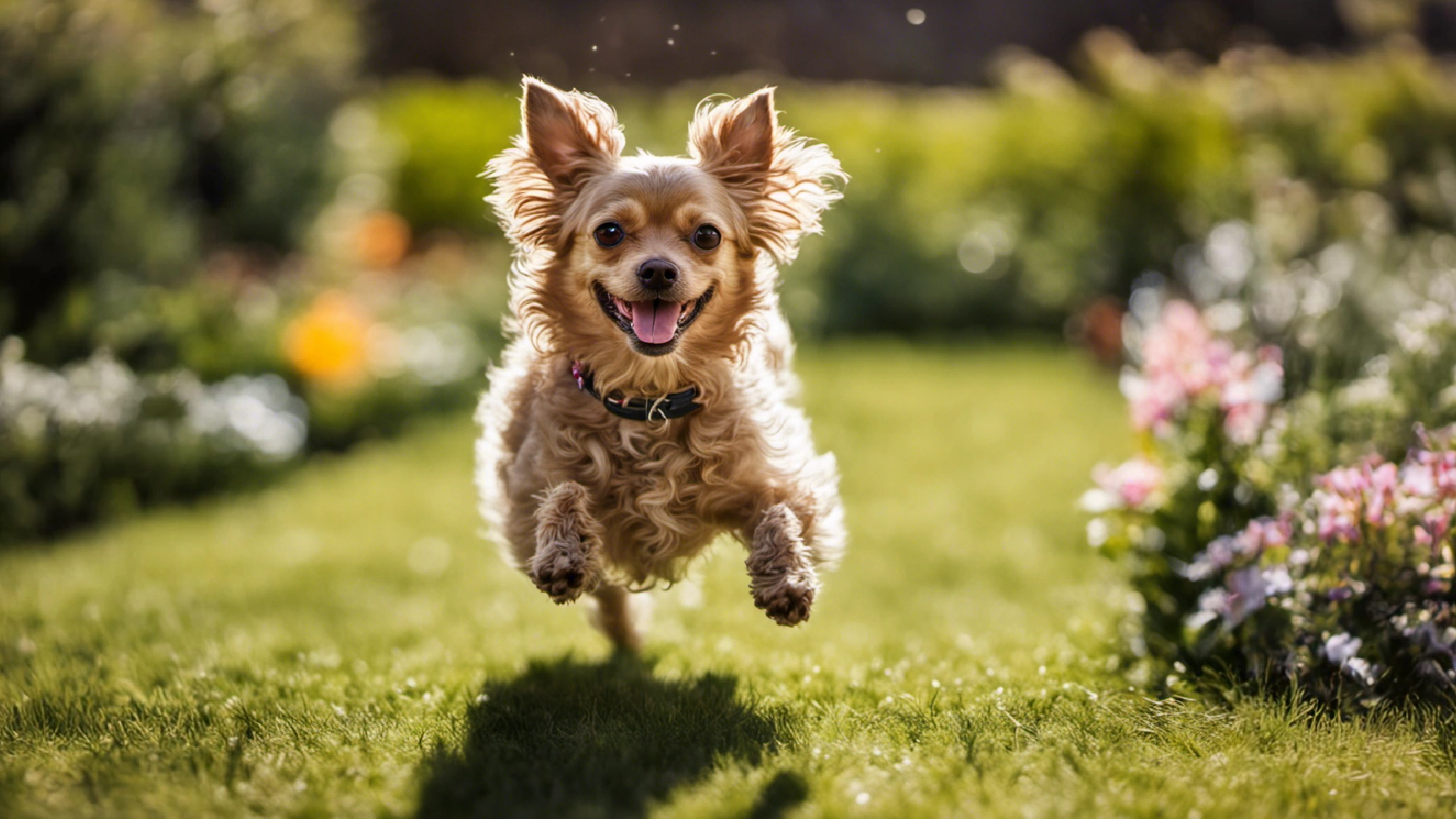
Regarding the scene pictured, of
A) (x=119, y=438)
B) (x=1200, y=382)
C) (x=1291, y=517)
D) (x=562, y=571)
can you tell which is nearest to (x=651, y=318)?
(x=562, y=571)

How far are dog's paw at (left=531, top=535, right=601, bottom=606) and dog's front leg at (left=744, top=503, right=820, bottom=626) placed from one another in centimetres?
46

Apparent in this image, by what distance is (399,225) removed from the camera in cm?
1450

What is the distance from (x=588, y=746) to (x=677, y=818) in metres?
0.59

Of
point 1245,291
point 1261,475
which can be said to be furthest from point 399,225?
point 1261,475

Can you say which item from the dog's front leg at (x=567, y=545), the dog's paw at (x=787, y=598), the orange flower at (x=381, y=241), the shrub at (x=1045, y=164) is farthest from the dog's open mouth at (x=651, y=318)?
the orange flower at (x=381, y=241)

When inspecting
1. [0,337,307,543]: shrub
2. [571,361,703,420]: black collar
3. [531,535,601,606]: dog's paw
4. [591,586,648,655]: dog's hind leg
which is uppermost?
[571,361,703,420]: black collar

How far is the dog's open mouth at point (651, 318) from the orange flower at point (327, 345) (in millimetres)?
6597

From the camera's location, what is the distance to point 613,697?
388cm

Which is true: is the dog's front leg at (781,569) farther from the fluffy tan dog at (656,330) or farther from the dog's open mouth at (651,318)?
the dog's open mouth at (651,318)

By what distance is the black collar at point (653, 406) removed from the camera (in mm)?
3797

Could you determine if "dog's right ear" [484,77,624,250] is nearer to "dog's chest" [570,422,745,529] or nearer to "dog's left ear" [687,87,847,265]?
"dog's left ear" [687,87,847,265]

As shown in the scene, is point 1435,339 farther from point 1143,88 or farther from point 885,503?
point 1143,88

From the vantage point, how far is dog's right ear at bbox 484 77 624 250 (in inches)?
150

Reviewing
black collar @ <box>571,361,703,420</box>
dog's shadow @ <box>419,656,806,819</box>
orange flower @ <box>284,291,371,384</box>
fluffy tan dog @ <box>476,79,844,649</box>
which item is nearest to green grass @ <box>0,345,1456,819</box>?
dog's shadow @ <box>419,656,806,819</box>
